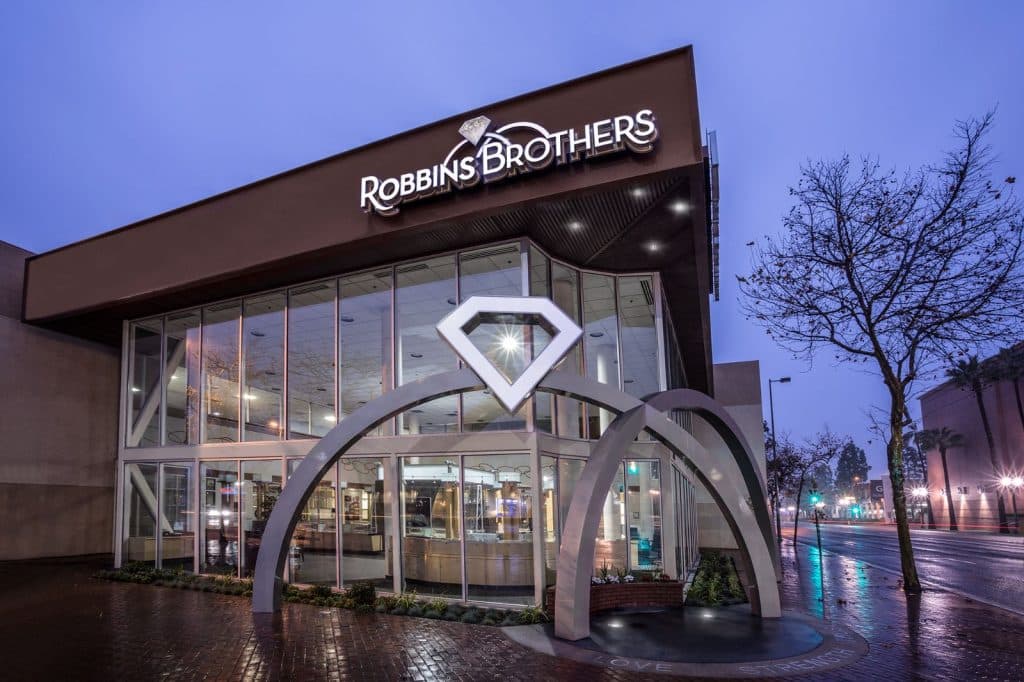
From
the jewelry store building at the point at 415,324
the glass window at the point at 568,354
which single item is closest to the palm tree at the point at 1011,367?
the jewelry store building at the point at 415,324

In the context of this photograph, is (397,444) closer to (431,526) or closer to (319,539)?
(431,526)

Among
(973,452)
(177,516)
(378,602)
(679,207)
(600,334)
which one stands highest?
(679,207)

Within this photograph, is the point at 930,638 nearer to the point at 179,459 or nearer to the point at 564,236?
the point at 564,236

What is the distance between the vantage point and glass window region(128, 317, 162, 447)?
1919 centimetres

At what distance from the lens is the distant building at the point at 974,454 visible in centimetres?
5406

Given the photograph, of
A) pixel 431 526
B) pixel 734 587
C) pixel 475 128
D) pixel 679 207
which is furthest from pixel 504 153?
pixel 734 587

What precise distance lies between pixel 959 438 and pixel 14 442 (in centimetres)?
7107

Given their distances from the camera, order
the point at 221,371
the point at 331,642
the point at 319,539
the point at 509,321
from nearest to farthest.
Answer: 1. the point at 331,642
2. the point at 509,321
3. the point at 319,539
4. the point at 221,371

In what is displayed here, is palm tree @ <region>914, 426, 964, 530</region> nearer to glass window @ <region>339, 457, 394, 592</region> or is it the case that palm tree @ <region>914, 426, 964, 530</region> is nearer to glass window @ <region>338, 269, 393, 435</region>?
glass window @ <region>339, 457, 394, 592</region>

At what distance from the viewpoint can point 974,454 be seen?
2418 inches

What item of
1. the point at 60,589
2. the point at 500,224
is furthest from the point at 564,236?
the point at 60,589

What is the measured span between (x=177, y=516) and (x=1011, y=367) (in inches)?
2187

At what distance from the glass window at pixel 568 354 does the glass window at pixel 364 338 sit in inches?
151

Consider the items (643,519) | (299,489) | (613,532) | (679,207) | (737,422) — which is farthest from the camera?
(737,422)
